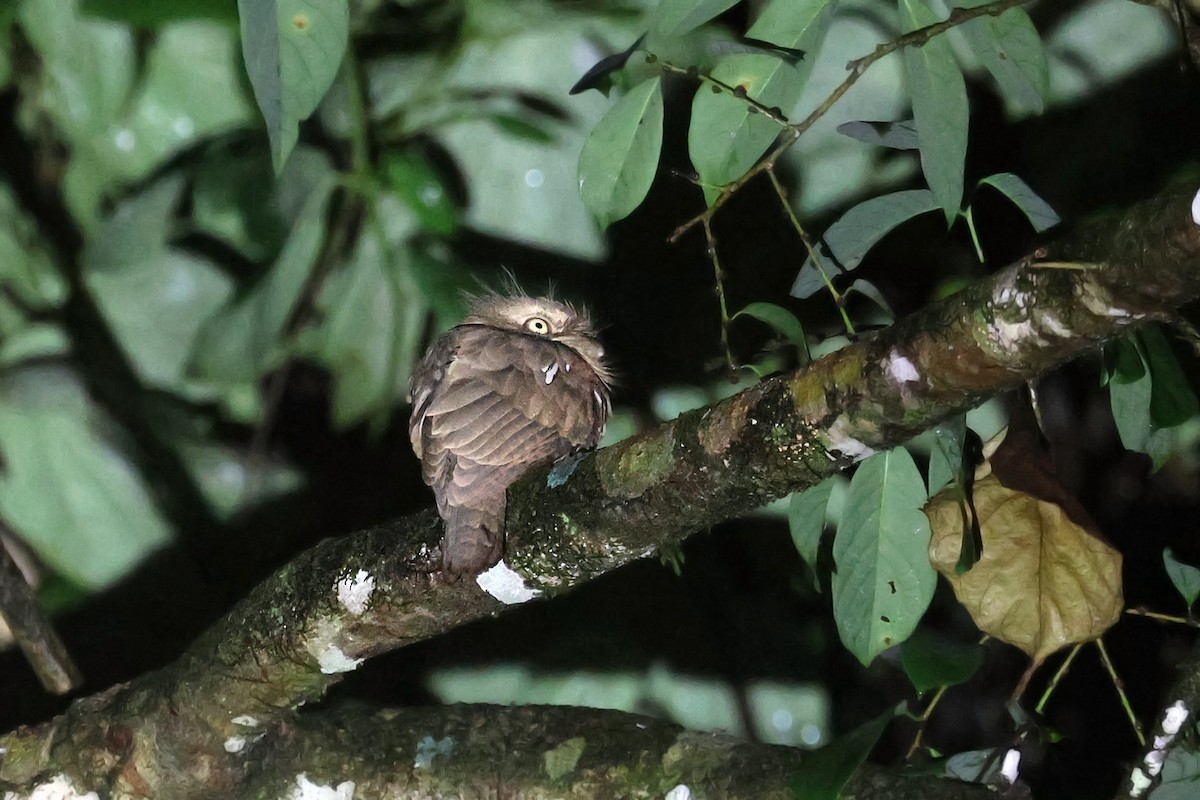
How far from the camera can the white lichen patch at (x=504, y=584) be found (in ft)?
3.59

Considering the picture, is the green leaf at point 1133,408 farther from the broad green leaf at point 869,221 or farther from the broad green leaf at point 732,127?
the broad green leaf at point 732,127

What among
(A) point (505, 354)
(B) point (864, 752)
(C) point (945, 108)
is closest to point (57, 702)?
A: (A) point (505, 354)

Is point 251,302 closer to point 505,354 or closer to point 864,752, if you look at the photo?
point 505,354

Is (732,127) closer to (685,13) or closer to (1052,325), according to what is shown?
Answer: (685,13)

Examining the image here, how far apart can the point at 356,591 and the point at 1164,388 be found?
83 cm

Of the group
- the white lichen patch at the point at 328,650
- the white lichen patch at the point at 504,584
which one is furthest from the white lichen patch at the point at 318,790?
the white lichen patch at the point at 504,584

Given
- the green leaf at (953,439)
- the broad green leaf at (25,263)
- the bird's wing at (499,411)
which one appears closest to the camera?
the green leaf at (953,439)

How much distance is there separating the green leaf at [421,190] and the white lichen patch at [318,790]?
0.86m

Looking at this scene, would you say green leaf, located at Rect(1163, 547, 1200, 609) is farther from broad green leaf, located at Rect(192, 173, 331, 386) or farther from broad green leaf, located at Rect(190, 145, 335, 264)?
broad green leaf, located at Rect(190, 145, 335, 264)

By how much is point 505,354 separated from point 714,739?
1.65 ft

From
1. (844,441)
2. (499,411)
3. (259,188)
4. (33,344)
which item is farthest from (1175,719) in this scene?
(33,344)

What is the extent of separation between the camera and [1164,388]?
0.98 m

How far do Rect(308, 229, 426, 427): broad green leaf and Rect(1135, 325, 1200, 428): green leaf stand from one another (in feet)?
4.06

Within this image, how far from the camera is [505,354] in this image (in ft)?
4.07
